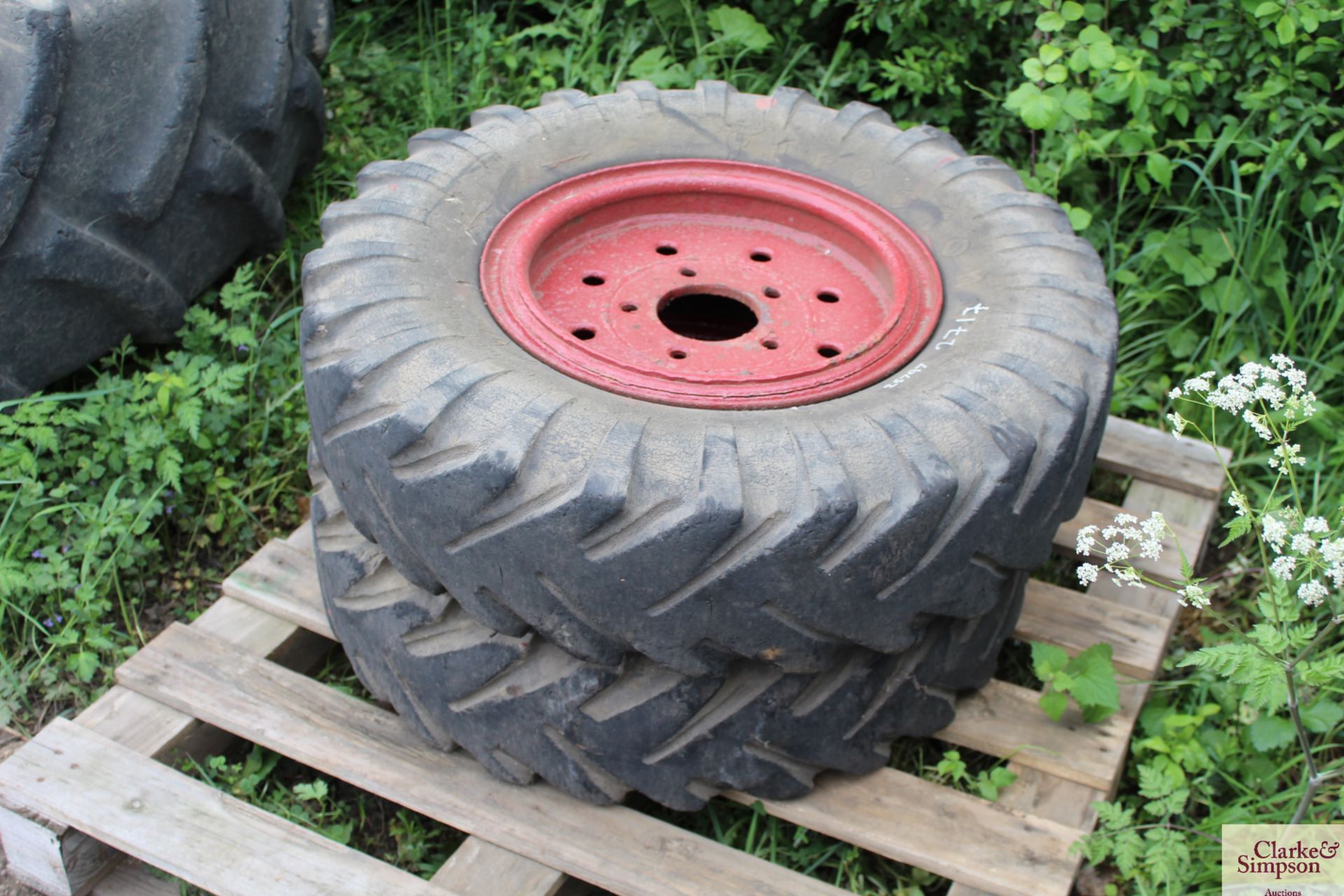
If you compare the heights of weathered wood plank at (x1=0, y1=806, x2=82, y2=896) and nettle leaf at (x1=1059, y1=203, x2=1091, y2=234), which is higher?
nettle leaf at (x1=1059, y1=203, x2=1091, y2=234)

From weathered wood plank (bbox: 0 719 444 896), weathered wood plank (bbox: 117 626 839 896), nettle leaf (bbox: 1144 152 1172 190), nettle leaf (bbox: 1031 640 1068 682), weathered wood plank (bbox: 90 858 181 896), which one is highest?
Answer: nettle leaf (bbox: 1144 152 1172 190)

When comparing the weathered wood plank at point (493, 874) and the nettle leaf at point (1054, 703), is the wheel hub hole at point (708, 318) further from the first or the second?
the weathered wood plank at point (493, 874)

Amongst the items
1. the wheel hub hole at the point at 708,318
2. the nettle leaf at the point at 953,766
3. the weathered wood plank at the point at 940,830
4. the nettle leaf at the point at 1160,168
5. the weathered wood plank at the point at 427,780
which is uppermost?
the nettle leaf at the point at 1160,168

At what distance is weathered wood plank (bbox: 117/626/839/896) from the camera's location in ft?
6.50

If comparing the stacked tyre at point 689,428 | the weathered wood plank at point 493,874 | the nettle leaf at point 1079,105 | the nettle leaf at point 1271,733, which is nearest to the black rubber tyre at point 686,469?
the stacked tyre at point 689,428

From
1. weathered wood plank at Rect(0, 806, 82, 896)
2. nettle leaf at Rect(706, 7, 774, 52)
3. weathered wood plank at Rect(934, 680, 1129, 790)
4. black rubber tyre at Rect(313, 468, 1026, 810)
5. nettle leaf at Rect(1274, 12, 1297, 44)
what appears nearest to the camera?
black rubber tyre at Rect(313, 468, 1026, 810)

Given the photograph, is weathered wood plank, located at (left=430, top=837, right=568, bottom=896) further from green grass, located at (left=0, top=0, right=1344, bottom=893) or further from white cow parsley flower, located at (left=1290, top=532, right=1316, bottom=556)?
white cow parsley flower, located at (left=1290, top=532, right=1316, bottom=556)

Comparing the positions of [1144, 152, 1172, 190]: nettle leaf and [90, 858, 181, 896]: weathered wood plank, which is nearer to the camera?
[90, 858, 181, 896]: weathered wood plank

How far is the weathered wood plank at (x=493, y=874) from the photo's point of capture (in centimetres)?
196

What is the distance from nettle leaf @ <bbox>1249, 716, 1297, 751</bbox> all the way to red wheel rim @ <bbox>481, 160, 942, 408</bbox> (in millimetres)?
908

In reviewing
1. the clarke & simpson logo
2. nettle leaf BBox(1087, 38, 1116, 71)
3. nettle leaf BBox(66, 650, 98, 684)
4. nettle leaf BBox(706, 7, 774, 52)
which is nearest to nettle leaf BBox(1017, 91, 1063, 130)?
nettle leaf BBox(1087, 38, 1116, 71)

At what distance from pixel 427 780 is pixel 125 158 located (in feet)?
4.24

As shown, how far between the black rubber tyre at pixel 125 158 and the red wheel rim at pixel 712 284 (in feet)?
2.59

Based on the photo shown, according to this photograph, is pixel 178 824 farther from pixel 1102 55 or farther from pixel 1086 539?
pixel 1102 55
